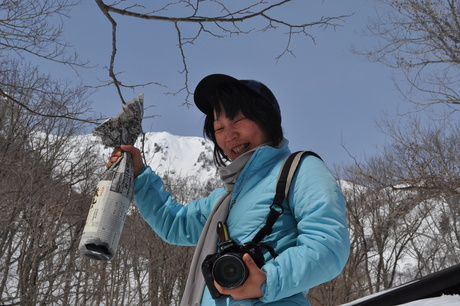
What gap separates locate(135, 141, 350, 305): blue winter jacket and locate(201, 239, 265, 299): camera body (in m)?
0.05

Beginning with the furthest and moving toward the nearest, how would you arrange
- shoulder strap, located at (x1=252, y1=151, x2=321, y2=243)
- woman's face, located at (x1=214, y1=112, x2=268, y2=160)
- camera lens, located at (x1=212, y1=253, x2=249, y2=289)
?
woman's face, located at (x1=214, y1=112, x2=268, y2=160) < shoulder strap, located at (x1=252, y1=151, x2=321, y2=243) < camera lens, located at (x1=212, y1=253, x2=249, y2=289)

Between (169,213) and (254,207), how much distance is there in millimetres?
567

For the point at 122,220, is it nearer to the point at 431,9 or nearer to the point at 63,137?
the point at 431,9

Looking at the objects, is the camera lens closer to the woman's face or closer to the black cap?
the woman's face

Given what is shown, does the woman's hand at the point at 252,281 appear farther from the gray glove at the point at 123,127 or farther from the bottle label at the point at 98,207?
the gray glove at the point at 123,127

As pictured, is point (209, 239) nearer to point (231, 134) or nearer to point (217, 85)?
point (231, 134)

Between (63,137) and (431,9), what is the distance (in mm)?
10076

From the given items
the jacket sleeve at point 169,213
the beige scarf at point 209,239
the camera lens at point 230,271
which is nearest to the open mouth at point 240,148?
the beige scarf at point 209,239

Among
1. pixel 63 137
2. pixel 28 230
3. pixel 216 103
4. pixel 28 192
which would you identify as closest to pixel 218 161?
pixel 216 103

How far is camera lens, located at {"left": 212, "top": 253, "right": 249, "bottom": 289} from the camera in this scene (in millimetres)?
1118

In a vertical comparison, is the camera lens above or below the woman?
below

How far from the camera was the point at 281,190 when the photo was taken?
1.33 metres

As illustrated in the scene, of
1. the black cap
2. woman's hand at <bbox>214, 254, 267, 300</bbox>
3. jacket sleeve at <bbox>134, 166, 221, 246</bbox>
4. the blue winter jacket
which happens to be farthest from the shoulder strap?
jacket sleeve at <bbox>134, 166, 221, 246</bbox>

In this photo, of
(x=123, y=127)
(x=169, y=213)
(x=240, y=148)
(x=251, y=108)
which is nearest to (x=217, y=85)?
(x=251, y=108)
